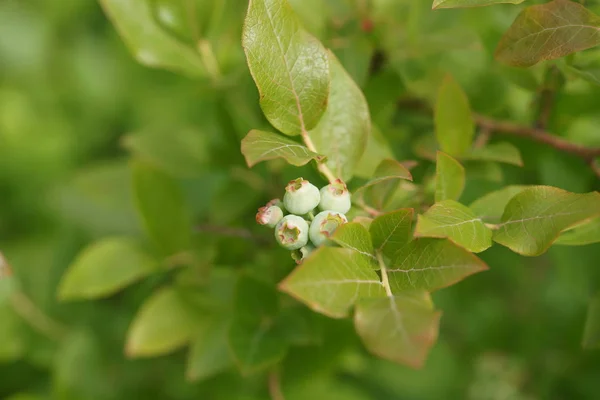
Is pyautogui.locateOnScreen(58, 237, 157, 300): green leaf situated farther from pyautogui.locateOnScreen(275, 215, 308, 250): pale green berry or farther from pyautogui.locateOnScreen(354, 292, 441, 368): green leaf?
pyautogui.locateOnScreen(354, 292, 441, 368): green leaf

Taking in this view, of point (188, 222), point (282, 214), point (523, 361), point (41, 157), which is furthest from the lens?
point (41, 157)

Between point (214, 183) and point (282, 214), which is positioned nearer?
point (282, 214)

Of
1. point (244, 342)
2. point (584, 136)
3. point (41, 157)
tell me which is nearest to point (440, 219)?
point (244, 342)

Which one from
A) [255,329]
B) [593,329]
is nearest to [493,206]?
[593,329]

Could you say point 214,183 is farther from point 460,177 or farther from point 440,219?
point 440,219

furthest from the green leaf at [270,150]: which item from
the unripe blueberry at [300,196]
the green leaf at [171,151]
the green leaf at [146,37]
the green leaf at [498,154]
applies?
the green leaf at [171,151]

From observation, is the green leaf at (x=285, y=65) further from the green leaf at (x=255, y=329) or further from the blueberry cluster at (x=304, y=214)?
the green leaf at (x=255, y=329)

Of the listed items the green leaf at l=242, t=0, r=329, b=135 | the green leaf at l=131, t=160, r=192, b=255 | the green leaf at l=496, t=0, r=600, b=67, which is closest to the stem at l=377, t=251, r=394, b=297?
the green leaf at l=242, t=0, r=329, b=135
